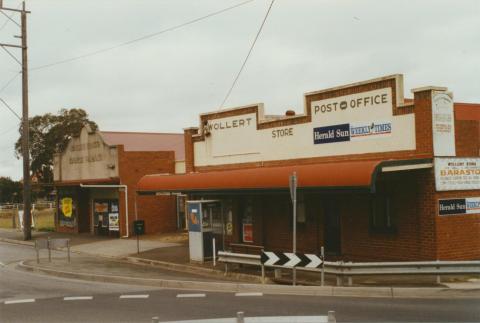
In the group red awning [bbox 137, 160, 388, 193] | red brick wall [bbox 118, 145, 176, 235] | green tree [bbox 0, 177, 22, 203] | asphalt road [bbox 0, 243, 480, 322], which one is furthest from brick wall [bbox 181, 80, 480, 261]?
green tree [bbox 0, 177, 22, 203]

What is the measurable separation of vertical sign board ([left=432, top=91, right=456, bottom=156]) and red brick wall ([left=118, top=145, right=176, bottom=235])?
18688 millimetres

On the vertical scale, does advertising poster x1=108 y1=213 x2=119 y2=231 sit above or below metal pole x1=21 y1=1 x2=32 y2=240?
below

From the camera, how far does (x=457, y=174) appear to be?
643 inches

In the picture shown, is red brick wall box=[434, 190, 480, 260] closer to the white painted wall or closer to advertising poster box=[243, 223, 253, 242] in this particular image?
the white painted wall

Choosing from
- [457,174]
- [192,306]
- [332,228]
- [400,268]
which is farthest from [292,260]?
[457,174]

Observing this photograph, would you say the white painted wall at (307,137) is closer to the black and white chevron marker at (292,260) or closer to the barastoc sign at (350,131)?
the barastoc sign at (350,131)

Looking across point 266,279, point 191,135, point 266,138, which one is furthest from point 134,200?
point 266,279

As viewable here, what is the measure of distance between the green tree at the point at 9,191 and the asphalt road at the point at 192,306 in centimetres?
7022

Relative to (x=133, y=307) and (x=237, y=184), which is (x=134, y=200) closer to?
(x=237, y=184)

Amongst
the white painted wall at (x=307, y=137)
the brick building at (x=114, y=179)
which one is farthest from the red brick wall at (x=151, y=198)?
the white painted wall at (x=307, y=137)

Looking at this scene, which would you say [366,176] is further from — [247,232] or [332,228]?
[247,232]

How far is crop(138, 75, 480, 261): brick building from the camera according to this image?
16.0 meters

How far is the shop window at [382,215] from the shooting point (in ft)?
56.6

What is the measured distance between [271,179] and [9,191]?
233 ft
